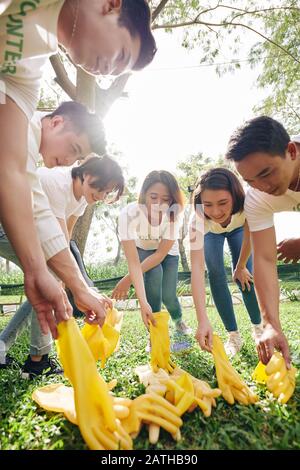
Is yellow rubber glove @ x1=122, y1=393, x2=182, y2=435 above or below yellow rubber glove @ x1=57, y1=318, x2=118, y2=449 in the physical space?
below

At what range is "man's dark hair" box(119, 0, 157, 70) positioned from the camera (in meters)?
1.14

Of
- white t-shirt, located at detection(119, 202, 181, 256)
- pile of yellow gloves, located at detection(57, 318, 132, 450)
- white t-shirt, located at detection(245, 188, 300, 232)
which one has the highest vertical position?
white t-shirt, located at detection(245, 188, 300, 232)

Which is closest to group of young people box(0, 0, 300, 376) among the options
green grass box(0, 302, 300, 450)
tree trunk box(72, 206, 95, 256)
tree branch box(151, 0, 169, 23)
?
green grass box(0, 302, 300, 450)

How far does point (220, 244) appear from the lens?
2.61 m

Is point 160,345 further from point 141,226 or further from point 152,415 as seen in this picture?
point 141,226

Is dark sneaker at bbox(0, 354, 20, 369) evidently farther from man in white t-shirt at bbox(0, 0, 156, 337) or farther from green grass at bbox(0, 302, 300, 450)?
man in white t-shirt at bbox(0, 0, 156, 337)

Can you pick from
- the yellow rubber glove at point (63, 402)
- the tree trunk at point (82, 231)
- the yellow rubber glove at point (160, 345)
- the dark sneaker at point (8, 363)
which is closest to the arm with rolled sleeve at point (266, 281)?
the yellow rubber glove at point (160, 345)

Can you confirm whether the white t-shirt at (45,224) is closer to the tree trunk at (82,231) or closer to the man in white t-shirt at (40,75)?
the man in white t-shirt at (40,75)

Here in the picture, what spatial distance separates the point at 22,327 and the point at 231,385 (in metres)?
1.22

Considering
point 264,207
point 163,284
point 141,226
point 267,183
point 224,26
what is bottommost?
point 163,284

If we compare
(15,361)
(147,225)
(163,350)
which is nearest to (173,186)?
(147,225)

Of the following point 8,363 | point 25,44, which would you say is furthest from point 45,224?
point 8,363

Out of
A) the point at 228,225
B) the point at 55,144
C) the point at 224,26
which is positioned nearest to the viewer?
the point at 55,144

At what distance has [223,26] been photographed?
606 cm
